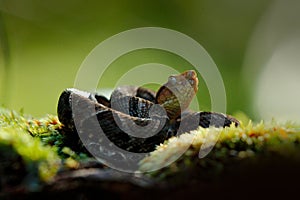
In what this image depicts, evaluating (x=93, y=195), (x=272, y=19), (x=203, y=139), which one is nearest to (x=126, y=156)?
(x=203, y=139)

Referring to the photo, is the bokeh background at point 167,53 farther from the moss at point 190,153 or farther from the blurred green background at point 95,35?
the moss at point 190,153

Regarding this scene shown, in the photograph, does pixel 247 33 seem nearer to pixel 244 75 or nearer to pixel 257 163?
pixel 244 75

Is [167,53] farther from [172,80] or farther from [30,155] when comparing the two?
[30,155]

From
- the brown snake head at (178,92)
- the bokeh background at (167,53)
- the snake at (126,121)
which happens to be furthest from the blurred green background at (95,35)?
the snake at (126,121)

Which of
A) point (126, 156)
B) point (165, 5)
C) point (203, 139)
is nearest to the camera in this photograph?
point (203, 139)

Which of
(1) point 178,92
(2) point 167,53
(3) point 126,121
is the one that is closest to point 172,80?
(1) point 178,92

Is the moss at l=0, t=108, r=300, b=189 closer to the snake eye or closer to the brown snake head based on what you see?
the brown snake head
